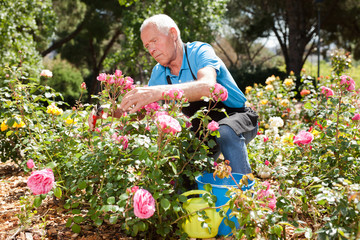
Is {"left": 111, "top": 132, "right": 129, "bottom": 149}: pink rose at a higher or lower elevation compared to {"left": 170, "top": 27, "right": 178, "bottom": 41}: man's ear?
lower

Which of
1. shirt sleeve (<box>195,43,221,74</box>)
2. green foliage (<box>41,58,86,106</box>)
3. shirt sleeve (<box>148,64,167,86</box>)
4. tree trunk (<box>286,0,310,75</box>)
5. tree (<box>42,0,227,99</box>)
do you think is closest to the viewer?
shirt sleeve (<box>195,43,221,74</box>)

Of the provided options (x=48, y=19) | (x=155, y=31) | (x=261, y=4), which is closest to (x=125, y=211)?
(x=155, y=31)

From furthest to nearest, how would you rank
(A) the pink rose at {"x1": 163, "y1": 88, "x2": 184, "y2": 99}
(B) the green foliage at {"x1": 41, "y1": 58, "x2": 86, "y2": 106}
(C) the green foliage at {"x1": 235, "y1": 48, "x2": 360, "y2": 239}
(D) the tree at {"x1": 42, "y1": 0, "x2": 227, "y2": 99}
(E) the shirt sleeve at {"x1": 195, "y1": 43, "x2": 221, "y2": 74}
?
(B) the green foliage at {"x1": 41, "y1": 58, "x2": 86, "y2": 106} → (D) the tree at {"x1": 42, "y1": 0, "x2": 227, "y2": 99} → (E) the shirt sleeve at {"x1": 195, "y1": 43, "x2": 221, "y2": 74} → (A) the pink rose at {"x1": 163, "y1": 88, "x2": 184, "y2": 99} → (C) the green foliage at {"x1": 235, "y1": 48, "x2": 360, "y2": 239}

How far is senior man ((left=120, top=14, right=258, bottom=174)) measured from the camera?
1601mm

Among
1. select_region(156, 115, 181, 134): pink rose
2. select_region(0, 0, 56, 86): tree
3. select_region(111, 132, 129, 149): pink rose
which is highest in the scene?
select_region(0, 0, 56, 86): tree

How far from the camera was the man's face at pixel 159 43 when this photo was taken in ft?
6.24

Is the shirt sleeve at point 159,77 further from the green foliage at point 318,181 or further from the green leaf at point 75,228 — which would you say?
the green leaf at point 75,228

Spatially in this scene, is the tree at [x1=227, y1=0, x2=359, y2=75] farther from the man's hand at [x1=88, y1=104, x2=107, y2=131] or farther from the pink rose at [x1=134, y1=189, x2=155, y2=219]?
the pink rose at [x1=134, y1=189, x2=155, y2=219]

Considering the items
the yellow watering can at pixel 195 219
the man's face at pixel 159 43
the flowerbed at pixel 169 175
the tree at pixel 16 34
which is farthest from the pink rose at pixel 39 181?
the tree at pixel 16 34

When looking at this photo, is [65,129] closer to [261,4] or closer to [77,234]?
[77,234]

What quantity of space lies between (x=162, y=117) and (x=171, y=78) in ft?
3.21

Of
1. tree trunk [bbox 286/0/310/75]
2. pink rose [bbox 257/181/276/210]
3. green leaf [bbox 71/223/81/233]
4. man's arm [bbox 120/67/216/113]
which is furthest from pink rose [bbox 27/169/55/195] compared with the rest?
tree trunk [bbox 286/0/310/75]

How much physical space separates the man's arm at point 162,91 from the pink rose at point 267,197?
55 cm

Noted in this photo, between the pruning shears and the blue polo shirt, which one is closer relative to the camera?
the pruning shears
